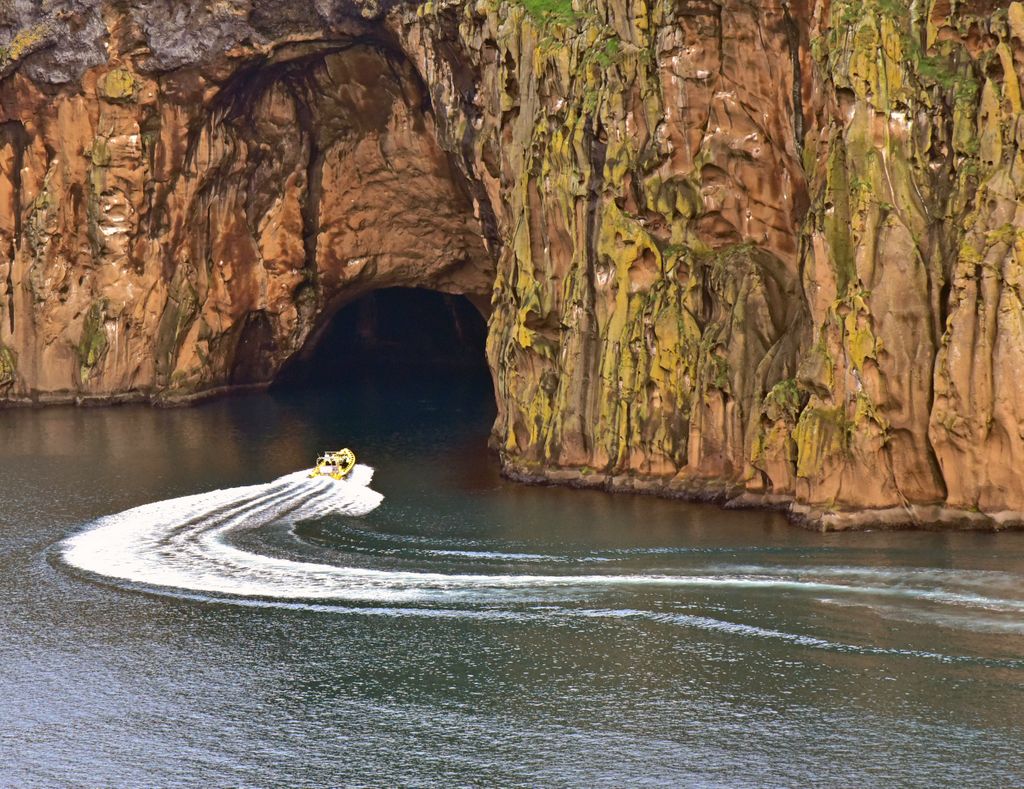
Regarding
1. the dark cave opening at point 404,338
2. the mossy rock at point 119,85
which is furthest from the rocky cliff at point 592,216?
the dark cave opening at point 404,338

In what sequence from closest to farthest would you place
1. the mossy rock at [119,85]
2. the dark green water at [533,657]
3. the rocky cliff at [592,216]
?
the dark green water at [533,657] → the rocky cliff at [592,216] → the mossy rock at [119,85]

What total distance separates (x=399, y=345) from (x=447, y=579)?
67.1 m

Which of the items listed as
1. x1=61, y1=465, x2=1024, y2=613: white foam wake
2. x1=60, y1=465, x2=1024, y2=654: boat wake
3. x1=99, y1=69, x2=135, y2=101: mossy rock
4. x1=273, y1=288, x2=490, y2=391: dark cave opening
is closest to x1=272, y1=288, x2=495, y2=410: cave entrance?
x1=273, y1=288, x2=490, y2=391: dark cave opening

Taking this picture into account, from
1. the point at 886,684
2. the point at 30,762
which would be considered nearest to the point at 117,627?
the point at 30,762

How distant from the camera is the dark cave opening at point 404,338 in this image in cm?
10381

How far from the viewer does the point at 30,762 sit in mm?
31812

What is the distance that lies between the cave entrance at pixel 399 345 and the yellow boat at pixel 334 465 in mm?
33006

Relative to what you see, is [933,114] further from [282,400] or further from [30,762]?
[282,400]

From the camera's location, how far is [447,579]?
43344mm

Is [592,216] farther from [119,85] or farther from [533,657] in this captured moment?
[119,85]

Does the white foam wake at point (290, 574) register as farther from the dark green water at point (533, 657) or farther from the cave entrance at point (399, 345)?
the cave entrance at point (399, 345)

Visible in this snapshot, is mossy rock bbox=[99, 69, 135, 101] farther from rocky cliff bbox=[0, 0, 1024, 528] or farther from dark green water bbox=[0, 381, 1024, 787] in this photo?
dark green water bbox=[0, 381, 1024, 787]

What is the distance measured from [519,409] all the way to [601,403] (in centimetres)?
505

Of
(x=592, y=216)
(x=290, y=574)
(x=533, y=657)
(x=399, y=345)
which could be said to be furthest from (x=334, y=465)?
(x=399, y=345)
